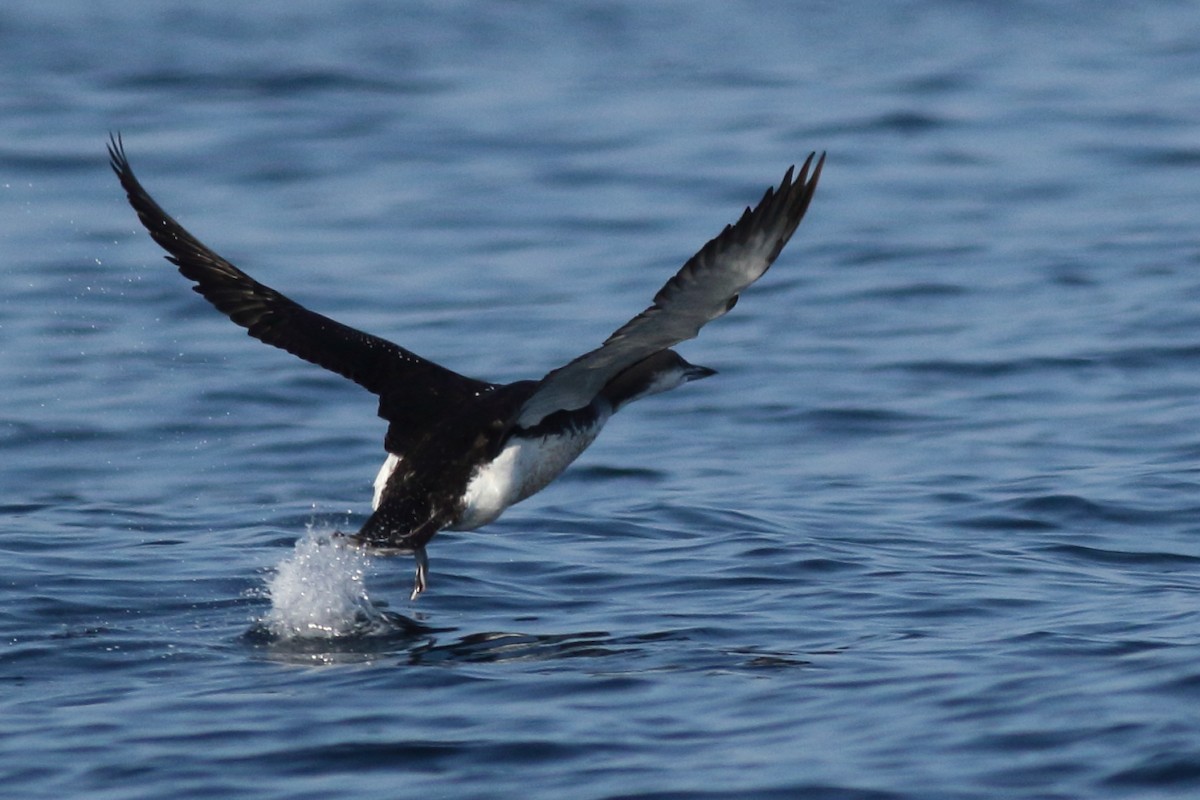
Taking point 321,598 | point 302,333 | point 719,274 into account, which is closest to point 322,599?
point 321,598

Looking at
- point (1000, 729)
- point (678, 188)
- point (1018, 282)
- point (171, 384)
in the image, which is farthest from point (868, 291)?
point (1000, 729)

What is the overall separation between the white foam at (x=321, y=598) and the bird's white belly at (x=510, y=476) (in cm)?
47

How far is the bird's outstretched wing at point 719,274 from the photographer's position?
6.09m

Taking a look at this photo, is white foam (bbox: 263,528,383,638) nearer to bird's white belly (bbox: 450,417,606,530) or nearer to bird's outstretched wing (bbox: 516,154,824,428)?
bird's white belly (bbox: 450,417,606,530)

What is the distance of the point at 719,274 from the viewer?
6.21 metres

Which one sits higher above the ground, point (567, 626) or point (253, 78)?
point (253, 78)

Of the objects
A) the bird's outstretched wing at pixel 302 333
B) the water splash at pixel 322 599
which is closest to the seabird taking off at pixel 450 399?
the bird's outstretched wing at pixel 302 333

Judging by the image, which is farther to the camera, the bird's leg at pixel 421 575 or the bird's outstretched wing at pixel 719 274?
the bird's leg at pixel 421 575

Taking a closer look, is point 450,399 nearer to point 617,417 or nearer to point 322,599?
point 322,599

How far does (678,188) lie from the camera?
1711 cm

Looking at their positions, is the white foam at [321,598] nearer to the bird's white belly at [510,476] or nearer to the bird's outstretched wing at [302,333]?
the bird's white belly at [510,476]

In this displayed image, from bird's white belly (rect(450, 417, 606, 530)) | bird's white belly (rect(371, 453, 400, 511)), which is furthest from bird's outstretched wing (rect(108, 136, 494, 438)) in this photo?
bird's white belly (rect(450, 417, 606, 530))

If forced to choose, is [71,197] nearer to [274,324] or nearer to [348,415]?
[348,415]

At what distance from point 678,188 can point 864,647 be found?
406 inches
